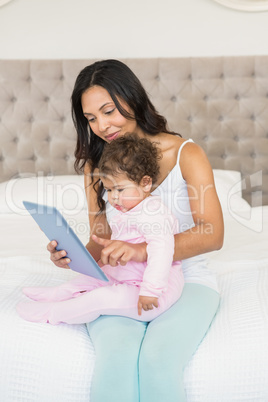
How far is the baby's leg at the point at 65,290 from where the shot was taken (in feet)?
4.33

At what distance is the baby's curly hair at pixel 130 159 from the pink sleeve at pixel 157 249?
0.11 m

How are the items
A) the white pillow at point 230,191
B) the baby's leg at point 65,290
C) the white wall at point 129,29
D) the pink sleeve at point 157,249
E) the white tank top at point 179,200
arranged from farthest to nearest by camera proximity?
the white wall at point 129,29, the white pillow at point 230,191, the white tank top at point 179,200, the baby's leg at point 65,290, the pink sleeve at point 157,249

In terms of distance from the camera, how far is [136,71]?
291 centimetres

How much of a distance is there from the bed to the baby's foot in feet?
0.07

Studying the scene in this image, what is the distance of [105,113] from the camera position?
1.54m

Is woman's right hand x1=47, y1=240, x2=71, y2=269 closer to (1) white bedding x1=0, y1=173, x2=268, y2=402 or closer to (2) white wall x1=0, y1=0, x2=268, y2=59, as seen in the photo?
(1) white bedding x1=0, y1=173, x2=268, y2=402

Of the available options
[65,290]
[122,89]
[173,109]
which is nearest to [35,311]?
[65,290]

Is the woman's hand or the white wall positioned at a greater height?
the white wall

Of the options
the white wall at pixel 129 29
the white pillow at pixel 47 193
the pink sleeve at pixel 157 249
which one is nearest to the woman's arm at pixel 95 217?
the pink sleeve at pixel 157 249

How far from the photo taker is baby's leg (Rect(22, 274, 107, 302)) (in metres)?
1.32

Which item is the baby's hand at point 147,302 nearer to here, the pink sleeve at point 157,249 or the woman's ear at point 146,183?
the pink sleeve at point 157,249

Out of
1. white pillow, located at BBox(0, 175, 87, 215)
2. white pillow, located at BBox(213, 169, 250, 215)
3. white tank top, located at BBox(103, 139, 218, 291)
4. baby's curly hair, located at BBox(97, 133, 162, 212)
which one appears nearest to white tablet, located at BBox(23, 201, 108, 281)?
baby's curly hair, located at BBox(97, 133, 162, 212)

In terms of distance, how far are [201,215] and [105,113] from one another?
1.60 ft

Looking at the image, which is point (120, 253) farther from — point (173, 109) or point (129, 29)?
point (129, 29)
